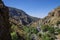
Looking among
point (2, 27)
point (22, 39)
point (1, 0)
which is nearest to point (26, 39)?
point (22, 39)

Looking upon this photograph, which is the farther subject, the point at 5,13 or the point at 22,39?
the point at 22,39

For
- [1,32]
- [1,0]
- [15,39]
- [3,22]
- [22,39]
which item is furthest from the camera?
[22,39]

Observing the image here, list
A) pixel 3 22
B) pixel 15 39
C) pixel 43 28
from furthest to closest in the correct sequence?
1. pixel 43 28
2. pixel 15 39
3. pixel 3 22

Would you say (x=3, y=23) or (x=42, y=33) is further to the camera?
(x=42, y=33)

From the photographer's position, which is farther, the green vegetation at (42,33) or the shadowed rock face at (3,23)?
the green vegetation at (42,33)

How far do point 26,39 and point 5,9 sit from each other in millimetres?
56263

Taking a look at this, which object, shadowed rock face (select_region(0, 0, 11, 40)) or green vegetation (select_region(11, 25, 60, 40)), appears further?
green vegetation (select_region(11, 25, 60, 40))

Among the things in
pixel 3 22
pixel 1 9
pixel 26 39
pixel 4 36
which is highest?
pixel 1 9

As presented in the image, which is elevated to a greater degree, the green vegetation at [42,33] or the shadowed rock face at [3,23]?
the shadowed rock face at [3,23]

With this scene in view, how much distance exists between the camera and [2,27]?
156 feet

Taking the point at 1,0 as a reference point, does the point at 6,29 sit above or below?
below

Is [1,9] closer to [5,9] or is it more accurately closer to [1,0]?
[5,9]

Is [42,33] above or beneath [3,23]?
beneath

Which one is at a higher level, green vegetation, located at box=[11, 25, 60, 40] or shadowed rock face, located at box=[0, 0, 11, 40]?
shadowed rock face, located at box=[0, 0, 11, 40]
